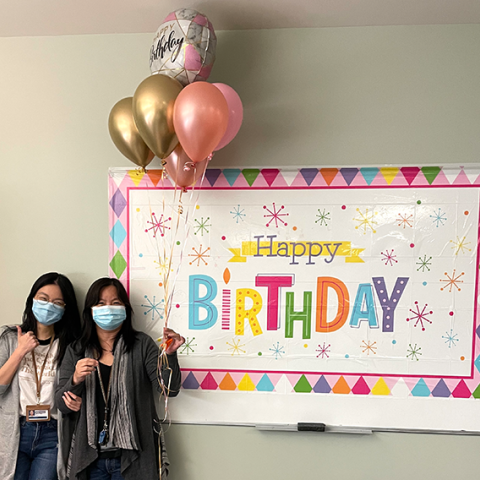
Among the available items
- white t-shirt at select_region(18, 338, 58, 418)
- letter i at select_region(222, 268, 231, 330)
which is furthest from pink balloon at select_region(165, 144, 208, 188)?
white t-shirt at select_region(18, 338, 58, 418)

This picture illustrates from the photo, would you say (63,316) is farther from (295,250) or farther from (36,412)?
(295,250)

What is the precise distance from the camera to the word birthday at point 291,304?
1.98 metres

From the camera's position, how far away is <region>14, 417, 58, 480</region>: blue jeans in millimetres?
1865

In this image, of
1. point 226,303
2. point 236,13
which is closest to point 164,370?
point 226,303

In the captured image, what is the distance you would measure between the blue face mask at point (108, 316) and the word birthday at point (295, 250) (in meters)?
0.60

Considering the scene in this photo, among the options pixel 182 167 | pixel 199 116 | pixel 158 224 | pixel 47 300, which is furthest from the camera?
pixel 158 224

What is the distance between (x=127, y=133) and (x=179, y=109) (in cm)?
30

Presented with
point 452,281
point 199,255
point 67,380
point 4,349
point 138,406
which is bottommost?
point 138,406

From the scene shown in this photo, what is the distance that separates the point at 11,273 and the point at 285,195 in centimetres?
153

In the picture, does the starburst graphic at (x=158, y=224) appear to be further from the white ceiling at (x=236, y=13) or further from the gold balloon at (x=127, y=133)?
the white ceiling at (x=236, y=13)

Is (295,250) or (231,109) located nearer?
(231,109)

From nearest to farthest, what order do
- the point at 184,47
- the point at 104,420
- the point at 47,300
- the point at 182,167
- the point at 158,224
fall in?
1. the point at 184,47
2. the point at 182,167
3. the point at 104,420
4. the point at 47,300
5. the point at 158,224

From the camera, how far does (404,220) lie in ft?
6.48

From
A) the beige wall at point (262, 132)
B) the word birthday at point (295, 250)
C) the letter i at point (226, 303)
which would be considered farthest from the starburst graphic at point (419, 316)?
the letter i at point (226, 303)
